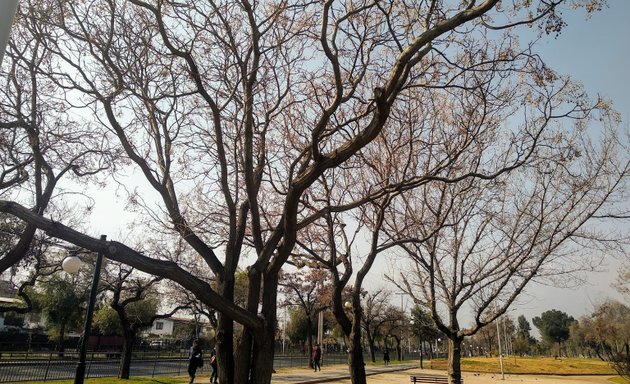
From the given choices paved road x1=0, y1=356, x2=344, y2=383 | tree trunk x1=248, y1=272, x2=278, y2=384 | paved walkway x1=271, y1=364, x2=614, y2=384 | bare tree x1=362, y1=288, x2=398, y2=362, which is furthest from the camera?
bare tree x1=362, y1=288, x2=398, y2=362

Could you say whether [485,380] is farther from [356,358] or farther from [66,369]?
[66,369]

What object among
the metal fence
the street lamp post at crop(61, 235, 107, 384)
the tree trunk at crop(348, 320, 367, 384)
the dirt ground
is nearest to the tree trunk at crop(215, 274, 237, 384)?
the street lamp post at crop(61, 235, 107, 384)

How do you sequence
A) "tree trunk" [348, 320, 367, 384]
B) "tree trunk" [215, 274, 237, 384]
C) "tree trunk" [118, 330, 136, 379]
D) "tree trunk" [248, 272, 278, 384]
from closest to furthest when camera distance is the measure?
"tree trunk" [248, 272, 278, 384]
"tree trunk" [215, 274, 237, 384]
"tree trunk" [348, 320, 367, 384]
"tree trunk" [118, 330, 136, 379]

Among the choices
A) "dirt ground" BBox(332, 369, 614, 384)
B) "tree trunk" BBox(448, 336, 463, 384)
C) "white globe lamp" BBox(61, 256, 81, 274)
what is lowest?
"dirt ground" BBox(332, 369, 614, 384)

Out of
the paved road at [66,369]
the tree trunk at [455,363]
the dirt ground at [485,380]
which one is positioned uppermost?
the tree trunk at [455,363]

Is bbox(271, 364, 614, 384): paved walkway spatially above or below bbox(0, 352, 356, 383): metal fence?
below

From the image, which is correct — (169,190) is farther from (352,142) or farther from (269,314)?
(352,142)

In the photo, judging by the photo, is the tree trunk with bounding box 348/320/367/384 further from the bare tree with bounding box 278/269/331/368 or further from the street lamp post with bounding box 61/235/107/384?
the bare tree with bounding box 278/269/331/368

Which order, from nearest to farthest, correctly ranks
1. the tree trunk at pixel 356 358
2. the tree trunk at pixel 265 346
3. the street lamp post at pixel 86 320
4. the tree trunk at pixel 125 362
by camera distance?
the tree trunk at pixel 265 346, the street lamp post at pixel 86 320, the tree trunk at pixel 356 358, the tree trunk at pixel 125 362

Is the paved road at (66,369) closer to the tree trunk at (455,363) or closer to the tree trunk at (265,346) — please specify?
the tree trunk at (265,346)

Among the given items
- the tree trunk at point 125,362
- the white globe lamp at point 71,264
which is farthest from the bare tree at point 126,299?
the white globe lamp at point 71,264

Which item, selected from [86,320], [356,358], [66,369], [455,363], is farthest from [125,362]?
[455,363]

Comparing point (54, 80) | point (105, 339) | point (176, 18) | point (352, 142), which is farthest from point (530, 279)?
point (105, 339)

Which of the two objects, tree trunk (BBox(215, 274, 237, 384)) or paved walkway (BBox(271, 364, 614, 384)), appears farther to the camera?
paved walkway (BBox(271, 364, 614, 384))
